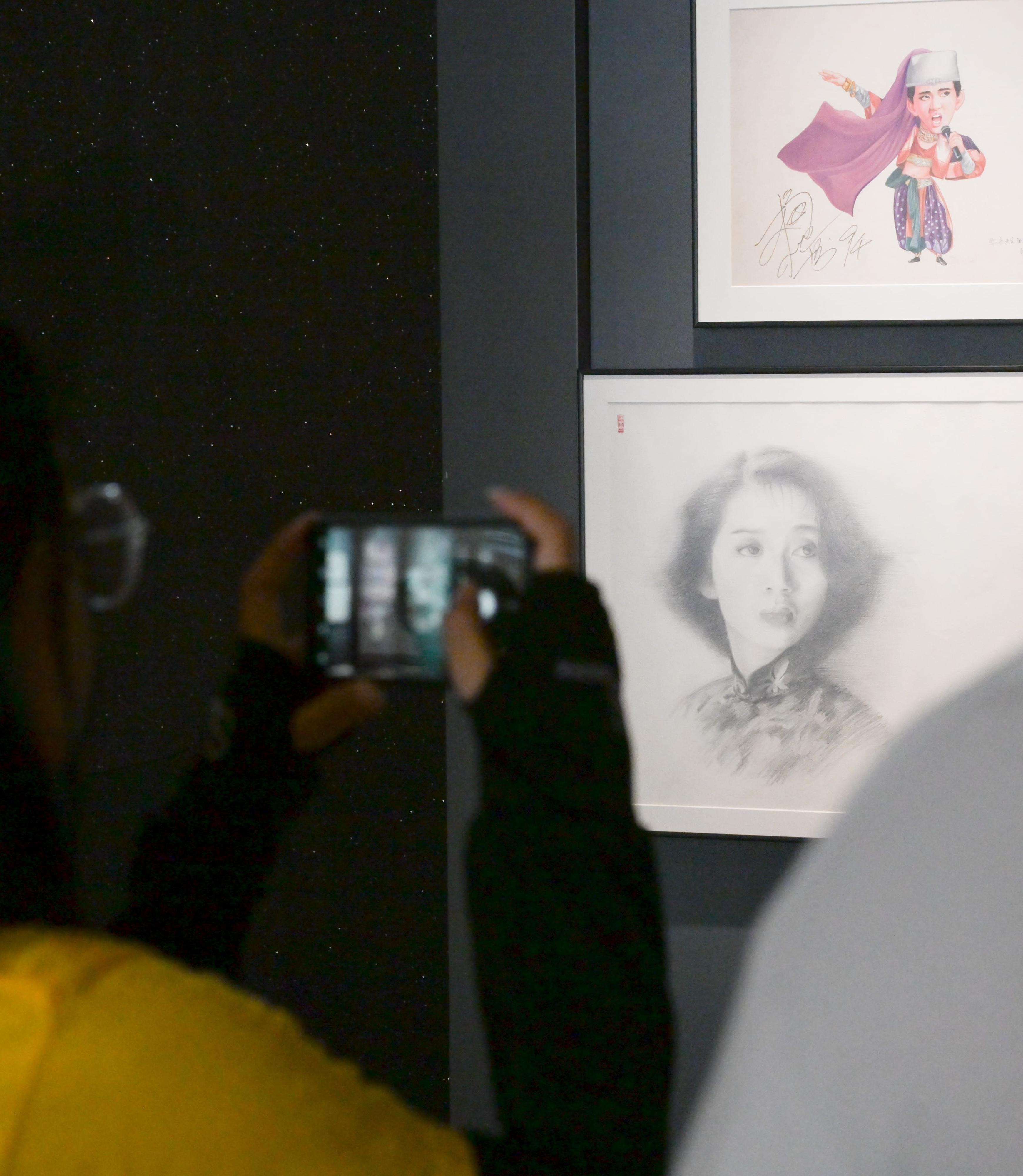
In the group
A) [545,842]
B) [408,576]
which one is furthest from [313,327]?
[545,842]

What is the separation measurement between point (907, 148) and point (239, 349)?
2.46 ft

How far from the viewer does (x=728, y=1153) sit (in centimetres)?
38

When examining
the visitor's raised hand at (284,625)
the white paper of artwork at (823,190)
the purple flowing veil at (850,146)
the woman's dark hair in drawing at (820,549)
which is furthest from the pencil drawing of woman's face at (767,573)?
the visitor's raised hand at (284,625)

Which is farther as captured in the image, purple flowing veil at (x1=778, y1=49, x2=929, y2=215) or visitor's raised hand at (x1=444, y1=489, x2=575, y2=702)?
purple flowing veil at (x1=778, y1=49, x2=929, y2=215)

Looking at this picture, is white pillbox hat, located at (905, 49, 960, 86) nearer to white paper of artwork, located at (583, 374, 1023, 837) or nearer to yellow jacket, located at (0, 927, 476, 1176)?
white paper of artwork, located at (583, 374, 1023, 837)

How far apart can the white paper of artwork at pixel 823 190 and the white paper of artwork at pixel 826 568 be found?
0.08 m

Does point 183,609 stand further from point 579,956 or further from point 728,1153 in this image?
point 728,1153

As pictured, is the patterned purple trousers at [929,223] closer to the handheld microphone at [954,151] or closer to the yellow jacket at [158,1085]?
the handheld microphone at [954,151]

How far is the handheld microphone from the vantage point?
0.87 meters

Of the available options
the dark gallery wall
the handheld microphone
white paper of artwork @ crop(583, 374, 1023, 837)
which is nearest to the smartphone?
the dark gallery wall

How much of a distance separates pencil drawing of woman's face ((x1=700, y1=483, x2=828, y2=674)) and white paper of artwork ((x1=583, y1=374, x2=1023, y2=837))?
3cm
